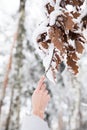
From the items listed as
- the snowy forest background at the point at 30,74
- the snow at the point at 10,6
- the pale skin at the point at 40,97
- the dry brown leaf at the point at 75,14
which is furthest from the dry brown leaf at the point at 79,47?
the snow at the point at 10,6

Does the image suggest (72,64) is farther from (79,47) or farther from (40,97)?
(40,97)

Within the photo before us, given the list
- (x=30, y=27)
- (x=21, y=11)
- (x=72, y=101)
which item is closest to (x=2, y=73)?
(x=30, y=27)

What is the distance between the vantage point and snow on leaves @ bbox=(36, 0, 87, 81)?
1.76m

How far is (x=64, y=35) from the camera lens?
179 cm

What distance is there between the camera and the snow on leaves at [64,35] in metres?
A: 1.76

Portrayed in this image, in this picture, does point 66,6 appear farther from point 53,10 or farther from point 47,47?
point 47,47

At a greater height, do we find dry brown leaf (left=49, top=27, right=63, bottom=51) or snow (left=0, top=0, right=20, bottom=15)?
snow (left=0, top=0, right=20, bottom=15)

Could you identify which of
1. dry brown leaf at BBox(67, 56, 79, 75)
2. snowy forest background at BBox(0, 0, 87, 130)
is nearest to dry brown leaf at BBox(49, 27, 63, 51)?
dry brown leaf at BBox(67, 56, 79, 75)

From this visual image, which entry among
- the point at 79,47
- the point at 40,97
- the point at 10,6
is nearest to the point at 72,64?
the point at 79,47

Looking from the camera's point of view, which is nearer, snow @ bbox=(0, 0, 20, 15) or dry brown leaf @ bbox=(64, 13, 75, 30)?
dry brown leaf @ bbox=(64, 13, 75, 30)

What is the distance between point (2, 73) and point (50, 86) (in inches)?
87.5

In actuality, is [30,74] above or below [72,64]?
above

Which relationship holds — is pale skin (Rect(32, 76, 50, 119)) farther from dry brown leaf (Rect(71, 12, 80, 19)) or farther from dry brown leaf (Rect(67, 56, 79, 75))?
dry brown leaf (Rect(71, 12, 80, 19))

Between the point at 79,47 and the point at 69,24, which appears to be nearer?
the point at 69,24
